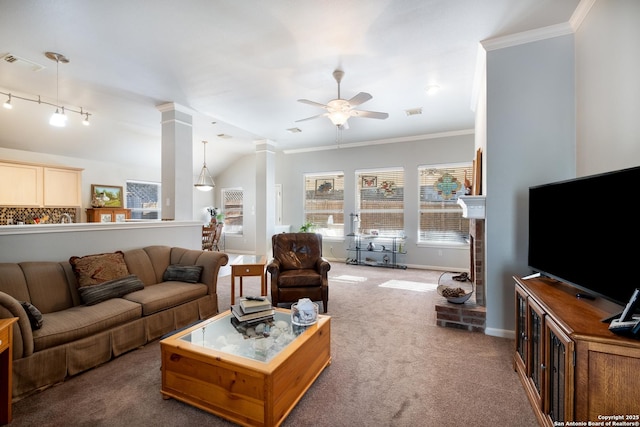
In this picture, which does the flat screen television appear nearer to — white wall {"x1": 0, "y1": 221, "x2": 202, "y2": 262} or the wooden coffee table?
the wooden coffee table

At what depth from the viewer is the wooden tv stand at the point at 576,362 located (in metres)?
1.15

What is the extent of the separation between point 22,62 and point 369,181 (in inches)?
233

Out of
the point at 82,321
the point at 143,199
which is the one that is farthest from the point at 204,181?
the point at 82,321

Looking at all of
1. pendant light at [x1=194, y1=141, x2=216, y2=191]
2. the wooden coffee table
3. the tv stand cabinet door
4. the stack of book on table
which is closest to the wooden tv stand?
the tv stand cabinet door

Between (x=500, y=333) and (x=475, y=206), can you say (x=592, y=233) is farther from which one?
(x=500, y=333)

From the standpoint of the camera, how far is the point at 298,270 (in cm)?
379

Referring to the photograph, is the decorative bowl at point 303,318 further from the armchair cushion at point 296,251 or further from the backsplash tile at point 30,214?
the backsplash tile at point 30,214

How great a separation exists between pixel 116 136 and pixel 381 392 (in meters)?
6.85

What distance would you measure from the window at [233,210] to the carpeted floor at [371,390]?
6.36 meters

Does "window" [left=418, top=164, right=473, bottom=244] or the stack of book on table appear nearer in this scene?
the stack of book on table

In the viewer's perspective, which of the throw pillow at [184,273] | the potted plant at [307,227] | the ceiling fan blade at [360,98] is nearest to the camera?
the ceiling fan blade at [360,98]

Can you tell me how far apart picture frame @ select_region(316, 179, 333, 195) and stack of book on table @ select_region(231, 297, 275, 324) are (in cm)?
525

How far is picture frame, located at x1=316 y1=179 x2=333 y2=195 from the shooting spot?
7383 mm

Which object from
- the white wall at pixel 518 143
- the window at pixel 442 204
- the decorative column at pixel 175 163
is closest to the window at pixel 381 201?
the window at pixel 442 204
